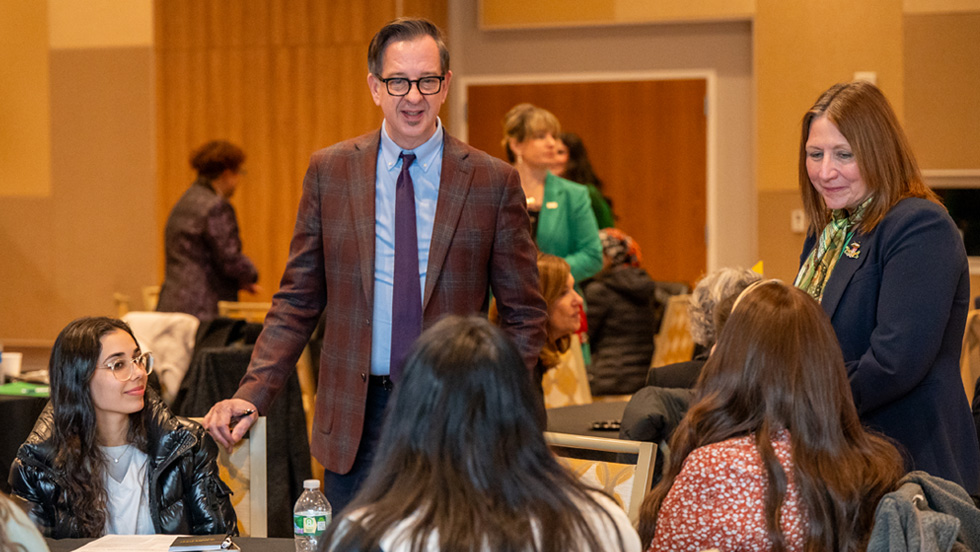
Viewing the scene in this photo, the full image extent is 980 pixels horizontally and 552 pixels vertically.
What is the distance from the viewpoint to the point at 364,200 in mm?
2270

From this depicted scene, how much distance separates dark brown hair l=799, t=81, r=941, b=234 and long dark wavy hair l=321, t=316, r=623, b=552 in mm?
1112

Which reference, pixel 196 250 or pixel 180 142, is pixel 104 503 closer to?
pixel 196 250

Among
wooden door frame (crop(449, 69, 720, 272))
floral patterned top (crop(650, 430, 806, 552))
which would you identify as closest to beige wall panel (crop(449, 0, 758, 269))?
wooden door frame (crop(449, 69, 720, 272))

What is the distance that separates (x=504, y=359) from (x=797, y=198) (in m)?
6.00

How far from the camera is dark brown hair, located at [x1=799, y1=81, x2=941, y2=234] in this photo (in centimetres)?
210

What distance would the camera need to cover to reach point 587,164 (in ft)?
19.2

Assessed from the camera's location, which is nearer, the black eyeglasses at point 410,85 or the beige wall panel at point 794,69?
the black eyeglasses at point 410,85

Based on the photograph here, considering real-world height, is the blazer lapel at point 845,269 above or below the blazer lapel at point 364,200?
below

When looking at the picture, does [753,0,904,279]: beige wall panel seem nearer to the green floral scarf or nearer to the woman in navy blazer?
the green floral scarf

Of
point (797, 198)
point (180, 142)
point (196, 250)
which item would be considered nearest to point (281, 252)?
point (180, 142)

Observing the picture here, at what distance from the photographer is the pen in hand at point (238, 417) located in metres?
2.26

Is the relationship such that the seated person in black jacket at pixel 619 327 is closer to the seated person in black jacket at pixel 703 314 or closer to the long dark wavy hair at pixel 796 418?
the seated person in black jacket at pixel 703 314

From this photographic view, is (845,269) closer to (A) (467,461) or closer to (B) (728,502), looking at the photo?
(B) (728,502)

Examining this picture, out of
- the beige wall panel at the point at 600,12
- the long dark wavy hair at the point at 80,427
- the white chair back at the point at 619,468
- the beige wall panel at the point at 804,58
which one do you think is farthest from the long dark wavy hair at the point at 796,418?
the beige wall panel at the point at 600,12
